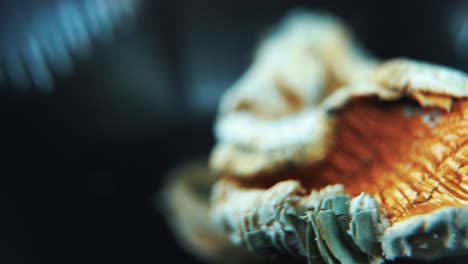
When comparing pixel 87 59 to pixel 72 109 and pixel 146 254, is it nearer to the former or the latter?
pixel 72 109

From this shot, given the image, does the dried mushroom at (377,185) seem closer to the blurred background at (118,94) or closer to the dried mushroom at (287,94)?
the dried mushroom at (287,94)

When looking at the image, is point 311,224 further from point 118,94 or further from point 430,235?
point 118,94

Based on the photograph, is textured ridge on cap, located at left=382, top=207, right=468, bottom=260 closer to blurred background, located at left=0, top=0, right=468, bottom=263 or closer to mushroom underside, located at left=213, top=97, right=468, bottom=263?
mushroom underside, located at left=213, top=97, right=468, bottom=263

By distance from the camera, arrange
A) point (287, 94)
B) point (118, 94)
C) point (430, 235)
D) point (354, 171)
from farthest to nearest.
Answer: point (118, 94)
point (287, 94)
point (354, 171)
point (430, 235)

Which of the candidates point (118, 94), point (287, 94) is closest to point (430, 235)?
point (287, 94)

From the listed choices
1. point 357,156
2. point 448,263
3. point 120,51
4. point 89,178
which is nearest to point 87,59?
point 120,51
